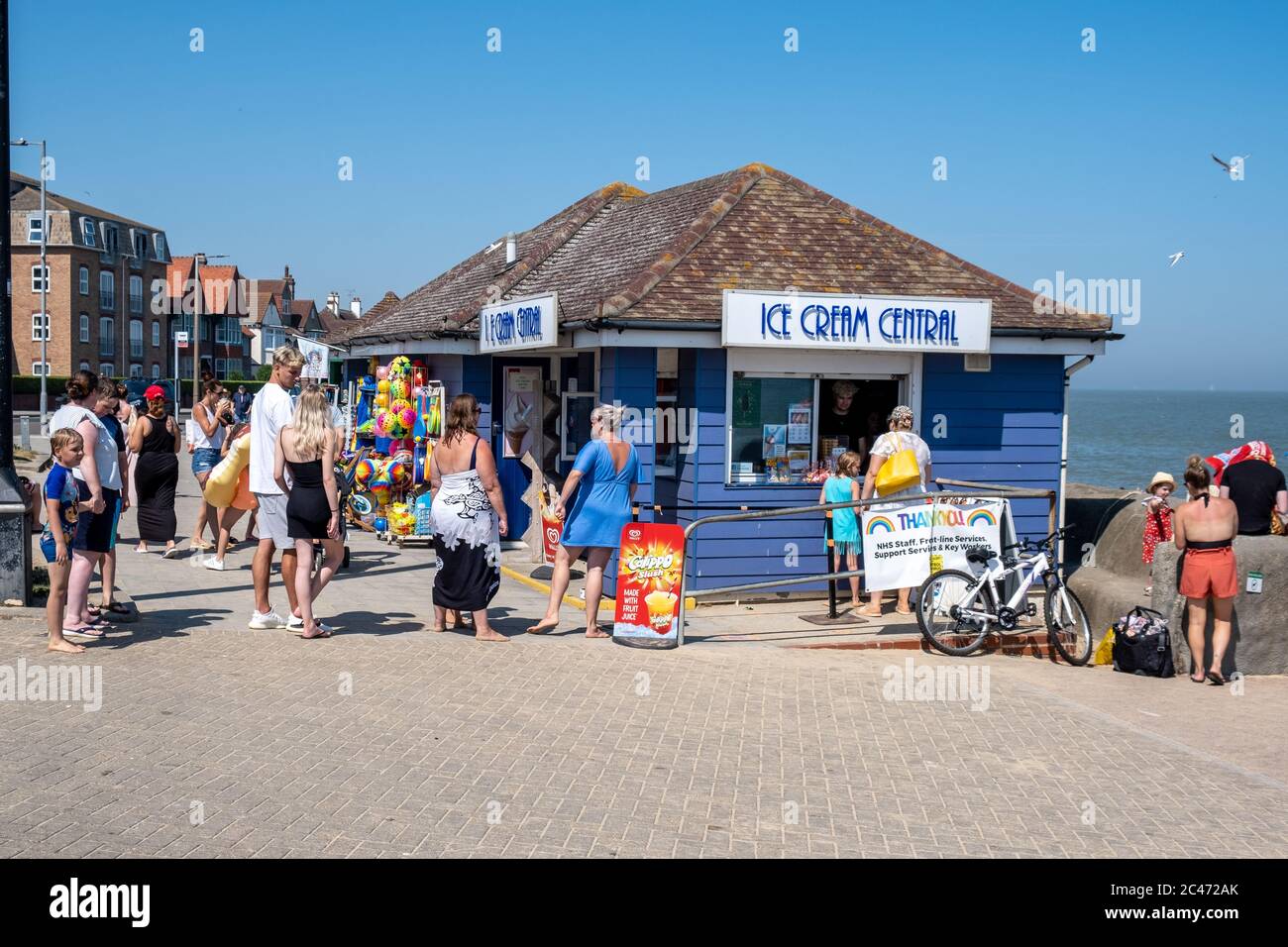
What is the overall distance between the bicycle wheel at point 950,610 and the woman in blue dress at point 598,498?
2570 millimetres

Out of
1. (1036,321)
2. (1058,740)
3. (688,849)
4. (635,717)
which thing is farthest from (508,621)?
(1036,321)

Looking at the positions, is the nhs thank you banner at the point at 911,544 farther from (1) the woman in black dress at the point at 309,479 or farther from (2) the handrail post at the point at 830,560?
(1) the woman in black dress at the point at 309,479

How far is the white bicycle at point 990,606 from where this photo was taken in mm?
10453

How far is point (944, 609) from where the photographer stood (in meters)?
10.5

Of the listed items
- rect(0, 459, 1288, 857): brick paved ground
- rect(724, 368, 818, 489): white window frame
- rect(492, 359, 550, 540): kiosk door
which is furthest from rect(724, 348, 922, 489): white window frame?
rect(492, 359, 550, 540): kiosk door

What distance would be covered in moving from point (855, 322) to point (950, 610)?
307 cm

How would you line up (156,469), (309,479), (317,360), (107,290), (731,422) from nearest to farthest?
1. (309,479)
2. (731,422)
3. (156,469)
4. (317,360)
5. (107,290)

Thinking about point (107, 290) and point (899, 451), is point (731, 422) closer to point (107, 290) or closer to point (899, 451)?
point (899, 451)

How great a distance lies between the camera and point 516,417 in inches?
619

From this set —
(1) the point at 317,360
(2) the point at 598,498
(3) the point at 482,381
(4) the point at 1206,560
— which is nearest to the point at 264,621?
(2) the point at 598,498

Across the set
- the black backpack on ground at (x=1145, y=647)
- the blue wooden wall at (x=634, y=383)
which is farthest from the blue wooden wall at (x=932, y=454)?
the black backpack on ground at (x=1145, y=647)

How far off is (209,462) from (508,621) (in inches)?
205
